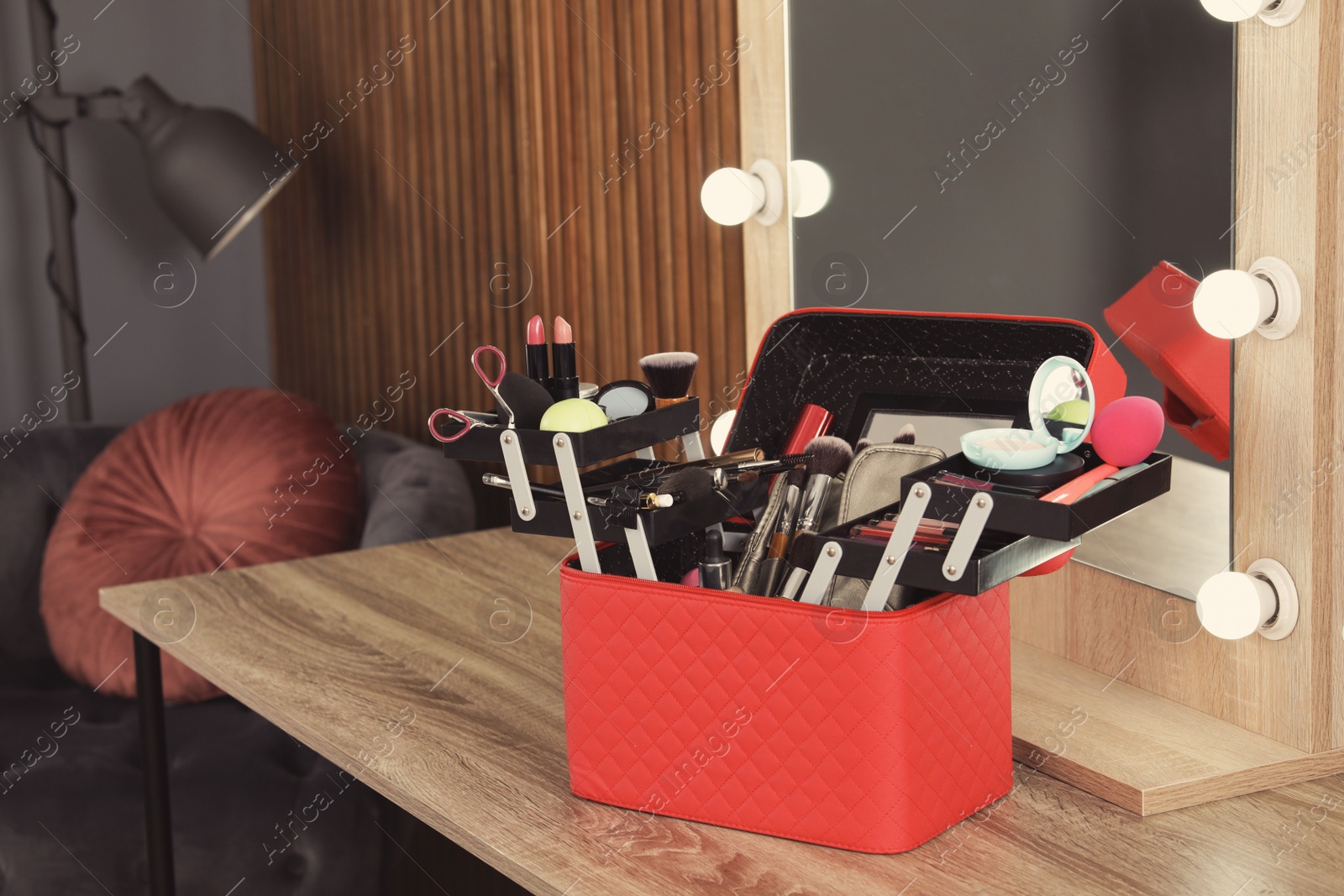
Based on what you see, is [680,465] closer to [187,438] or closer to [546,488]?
[546,488]

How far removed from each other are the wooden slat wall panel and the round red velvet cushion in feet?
0.87

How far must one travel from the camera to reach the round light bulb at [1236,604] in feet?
2.69

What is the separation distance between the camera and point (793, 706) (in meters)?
0.71

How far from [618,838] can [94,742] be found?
116 cm

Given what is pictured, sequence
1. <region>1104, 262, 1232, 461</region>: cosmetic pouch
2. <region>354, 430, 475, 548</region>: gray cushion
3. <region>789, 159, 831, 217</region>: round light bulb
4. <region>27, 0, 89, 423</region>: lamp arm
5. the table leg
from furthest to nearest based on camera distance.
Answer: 1. <region>27, 0, 89, 423</region>: lamp arm
2. <region>354, 430, 475, 548</region>: gray cushion
3. the table leg
4. <region>789, 159, 831, 217</region>: round light bulb
5. <region>1104, 262, 1232, 461</region>: cosmetic pouch

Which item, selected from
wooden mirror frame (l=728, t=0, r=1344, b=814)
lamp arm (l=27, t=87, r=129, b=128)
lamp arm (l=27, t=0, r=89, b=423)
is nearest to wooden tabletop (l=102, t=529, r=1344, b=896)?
wooden mirror frame (l=728, t=0, r=1344, b=814)

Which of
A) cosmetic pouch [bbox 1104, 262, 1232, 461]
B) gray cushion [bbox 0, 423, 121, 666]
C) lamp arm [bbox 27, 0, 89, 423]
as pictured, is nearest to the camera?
cosmetic pouch [bbox 1104, 262, 1232, 461]

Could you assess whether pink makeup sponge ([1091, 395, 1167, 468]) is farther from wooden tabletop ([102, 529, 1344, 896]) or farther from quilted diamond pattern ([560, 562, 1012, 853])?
wooden tabletop ([102, 529, 1344, 896])

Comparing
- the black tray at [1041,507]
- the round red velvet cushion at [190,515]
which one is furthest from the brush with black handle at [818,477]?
the round red velvet cushion at [190,515]

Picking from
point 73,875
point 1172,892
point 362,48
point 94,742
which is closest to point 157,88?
point 362,48

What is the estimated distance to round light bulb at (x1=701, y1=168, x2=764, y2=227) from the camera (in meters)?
1.24

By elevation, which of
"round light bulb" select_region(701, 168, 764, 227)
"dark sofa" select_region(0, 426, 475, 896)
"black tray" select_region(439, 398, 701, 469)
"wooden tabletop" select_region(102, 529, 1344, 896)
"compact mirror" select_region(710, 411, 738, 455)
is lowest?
"dark sofa" select_region(0, 426, 475, 896)

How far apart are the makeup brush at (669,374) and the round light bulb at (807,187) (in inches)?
16.1

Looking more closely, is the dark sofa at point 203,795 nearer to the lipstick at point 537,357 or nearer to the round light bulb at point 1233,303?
the lipstick at point 537,357
